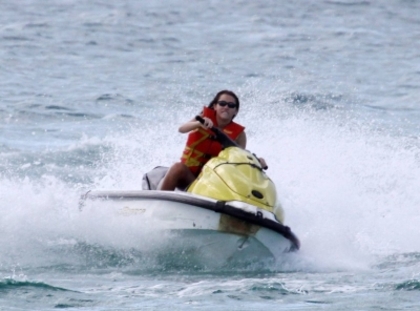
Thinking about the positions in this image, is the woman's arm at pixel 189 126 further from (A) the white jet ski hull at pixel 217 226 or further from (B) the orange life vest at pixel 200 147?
(A) the white jet ski hull at pixel 217 226

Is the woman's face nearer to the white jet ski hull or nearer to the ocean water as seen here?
the white jet ski hull

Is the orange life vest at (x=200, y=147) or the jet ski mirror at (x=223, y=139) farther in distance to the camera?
the orange life vest at (x=200, y=147)

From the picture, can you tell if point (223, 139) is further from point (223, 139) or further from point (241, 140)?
point (241, 140)

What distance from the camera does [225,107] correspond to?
8.96m

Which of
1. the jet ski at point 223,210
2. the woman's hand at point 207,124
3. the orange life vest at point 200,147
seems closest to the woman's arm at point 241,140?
the orange life vest at point 200,147

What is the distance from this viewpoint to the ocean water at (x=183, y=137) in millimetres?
7602

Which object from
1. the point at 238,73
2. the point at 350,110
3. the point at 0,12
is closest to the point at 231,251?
the point at 350,110

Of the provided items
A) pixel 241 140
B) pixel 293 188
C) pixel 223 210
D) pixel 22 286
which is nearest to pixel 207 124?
pixel 241 140

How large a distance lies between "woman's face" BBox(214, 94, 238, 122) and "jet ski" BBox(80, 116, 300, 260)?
23 centimetres

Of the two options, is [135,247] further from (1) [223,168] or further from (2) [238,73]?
(2) [238,73]

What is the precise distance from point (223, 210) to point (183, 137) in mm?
6683

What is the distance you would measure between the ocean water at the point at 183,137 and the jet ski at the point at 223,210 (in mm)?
144

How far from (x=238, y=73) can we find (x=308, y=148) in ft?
30.6

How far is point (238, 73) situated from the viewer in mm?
22438
